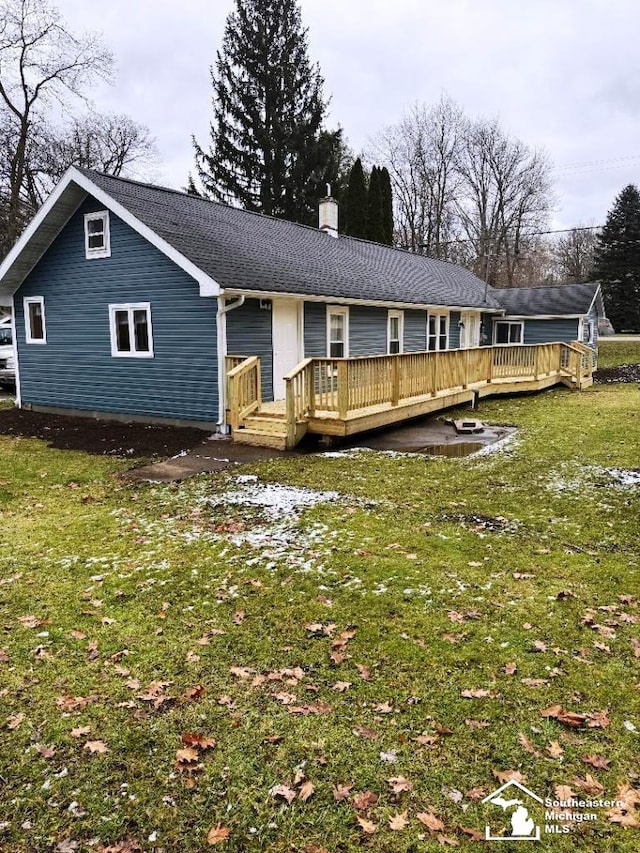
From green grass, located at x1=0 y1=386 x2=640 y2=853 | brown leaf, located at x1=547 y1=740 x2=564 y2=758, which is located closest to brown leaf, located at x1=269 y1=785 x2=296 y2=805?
green grass, located at x1=0 y1=386 x2=640 y2=853

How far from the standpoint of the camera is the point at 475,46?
90.5 ft

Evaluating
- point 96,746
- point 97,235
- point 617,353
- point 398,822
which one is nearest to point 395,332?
point 97,235

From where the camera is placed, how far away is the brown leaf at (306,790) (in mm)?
2594

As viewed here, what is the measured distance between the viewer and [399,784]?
8.67 ft

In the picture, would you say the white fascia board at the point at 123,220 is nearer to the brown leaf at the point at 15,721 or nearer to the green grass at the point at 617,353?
the brown leaf at the point at 15,721

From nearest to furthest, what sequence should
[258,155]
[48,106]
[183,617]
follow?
[183,617]
[48,106]
[258,155]

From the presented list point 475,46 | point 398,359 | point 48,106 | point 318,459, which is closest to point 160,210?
point 398,359

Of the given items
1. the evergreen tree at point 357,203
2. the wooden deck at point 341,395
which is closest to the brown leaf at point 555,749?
the wooden deck at point 341,395

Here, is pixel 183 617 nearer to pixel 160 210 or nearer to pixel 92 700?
pixel 92 700

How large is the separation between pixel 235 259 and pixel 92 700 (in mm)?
10183

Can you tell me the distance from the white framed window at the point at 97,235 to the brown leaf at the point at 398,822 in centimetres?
1259

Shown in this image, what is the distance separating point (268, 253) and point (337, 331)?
2.60m

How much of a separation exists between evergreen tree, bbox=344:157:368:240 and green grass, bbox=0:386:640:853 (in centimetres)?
2927

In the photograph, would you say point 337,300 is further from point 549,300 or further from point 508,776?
point 549,300
